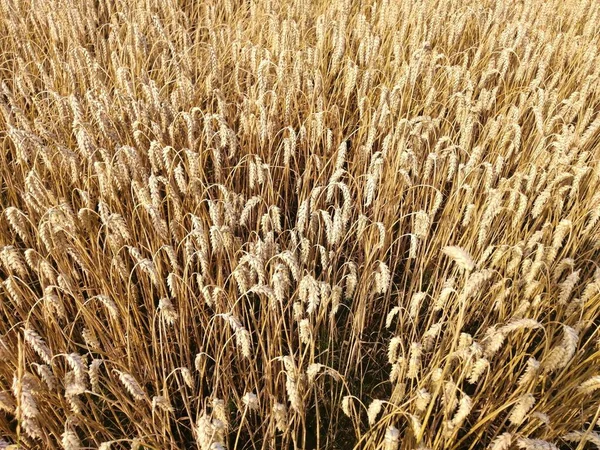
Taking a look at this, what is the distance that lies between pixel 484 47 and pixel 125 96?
1808mm

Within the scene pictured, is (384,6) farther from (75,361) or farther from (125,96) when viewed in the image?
(75,361)

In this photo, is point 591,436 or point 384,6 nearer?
point 591,436

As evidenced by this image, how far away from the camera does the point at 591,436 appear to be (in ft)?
2.99

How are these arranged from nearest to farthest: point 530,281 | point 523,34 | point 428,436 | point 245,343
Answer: point 245,343 < point 428,436 < point 530,281 < point 523,34

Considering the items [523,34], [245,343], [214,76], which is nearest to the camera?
[245,343]

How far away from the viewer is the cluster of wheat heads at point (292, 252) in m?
1.12

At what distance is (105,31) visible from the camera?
2.69 m

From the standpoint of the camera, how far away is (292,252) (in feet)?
4.15

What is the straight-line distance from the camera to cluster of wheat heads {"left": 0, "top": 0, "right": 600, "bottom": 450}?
3.68 ft

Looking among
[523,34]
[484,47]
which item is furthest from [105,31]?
[523,34]

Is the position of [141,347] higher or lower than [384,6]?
lower

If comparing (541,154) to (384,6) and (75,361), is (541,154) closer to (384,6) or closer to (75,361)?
(384,6)

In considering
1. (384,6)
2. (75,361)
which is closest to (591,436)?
(75,361)

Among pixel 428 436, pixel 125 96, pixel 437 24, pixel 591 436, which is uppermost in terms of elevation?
pixel 437 24
